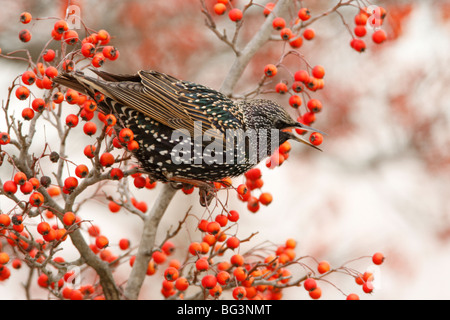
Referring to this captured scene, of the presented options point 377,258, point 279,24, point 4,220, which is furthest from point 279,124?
point 4,220

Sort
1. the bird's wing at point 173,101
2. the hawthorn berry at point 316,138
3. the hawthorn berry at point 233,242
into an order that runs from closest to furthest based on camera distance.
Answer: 1. the hawthorn berry at point 233,242
2. the bird's wing at point 173,101
3. the hawthorn berry at point 316,138

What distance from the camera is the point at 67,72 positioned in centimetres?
354

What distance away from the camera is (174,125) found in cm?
402

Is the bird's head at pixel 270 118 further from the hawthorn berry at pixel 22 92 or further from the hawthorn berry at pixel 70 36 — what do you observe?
the hawthorn berry at pixel 22 92

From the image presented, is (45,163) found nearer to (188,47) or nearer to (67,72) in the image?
(188,47)

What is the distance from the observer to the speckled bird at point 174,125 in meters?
4.00

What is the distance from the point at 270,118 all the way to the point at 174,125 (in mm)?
724

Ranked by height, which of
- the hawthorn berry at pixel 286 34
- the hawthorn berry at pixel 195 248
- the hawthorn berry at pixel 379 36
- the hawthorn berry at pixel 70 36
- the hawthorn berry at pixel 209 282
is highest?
the hawthorn berry at pixel 379 36

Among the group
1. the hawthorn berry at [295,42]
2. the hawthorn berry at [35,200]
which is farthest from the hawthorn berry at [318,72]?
the hawthorn berry at [35,200]

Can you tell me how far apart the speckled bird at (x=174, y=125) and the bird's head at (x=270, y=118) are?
16 millimetres

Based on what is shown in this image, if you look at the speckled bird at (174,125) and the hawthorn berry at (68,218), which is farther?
the speckled bird at (174,125)

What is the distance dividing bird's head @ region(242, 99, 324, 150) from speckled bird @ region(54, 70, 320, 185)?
0.05 feet

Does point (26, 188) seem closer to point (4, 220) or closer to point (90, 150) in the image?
point (4, 220)

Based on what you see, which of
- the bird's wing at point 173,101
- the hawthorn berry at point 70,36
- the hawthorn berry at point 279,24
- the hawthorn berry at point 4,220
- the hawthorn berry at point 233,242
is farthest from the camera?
the hawthorn berry at point 279,24
